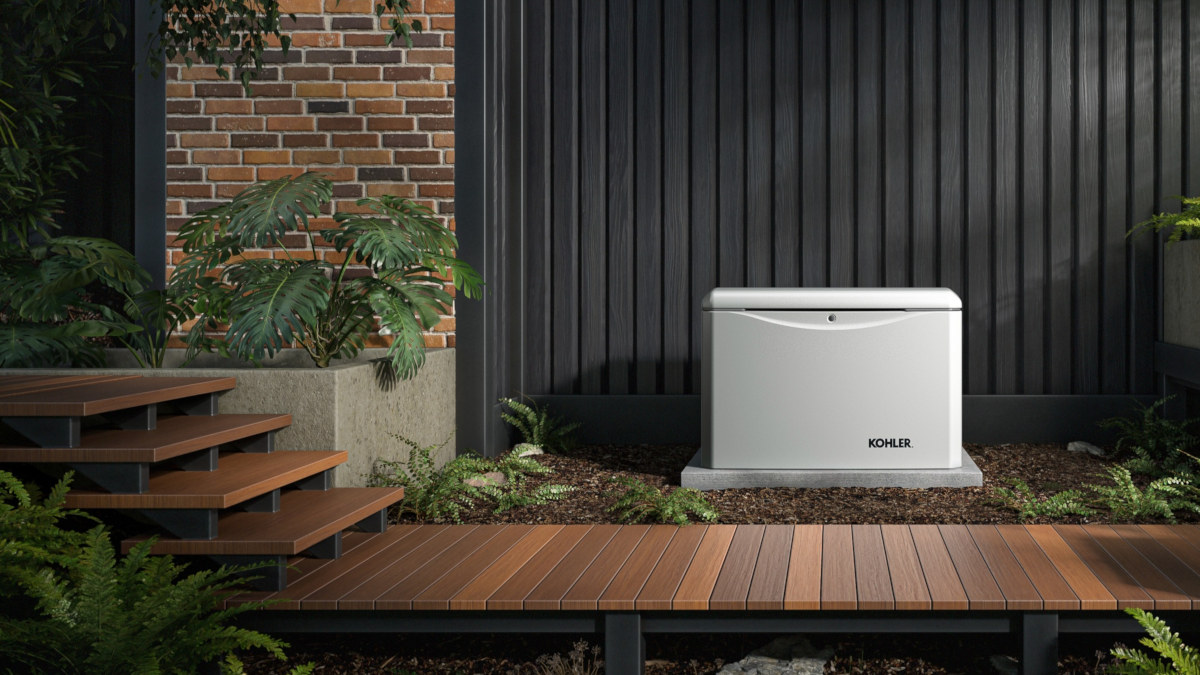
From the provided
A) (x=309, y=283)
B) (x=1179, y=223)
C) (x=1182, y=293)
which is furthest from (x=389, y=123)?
(x=1182, y=293)

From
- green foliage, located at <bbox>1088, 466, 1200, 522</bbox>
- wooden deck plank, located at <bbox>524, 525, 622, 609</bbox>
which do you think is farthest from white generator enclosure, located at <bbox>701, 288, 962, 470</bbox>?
wooden deck plank, located at <bbox>524, 525, 622, 609</bbox>

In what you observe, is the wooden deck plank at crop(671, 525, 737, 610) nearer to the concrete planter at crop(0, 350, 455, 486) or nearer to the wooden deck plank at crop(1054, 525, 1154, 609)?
the wooden deck plank at crop(1054, 525, 1154, 609)

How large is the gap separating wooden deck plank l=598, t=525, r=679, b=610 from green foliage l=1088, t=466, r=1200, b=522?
1.53 meters

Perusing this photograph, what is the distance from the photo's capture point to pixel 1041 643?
2258mm

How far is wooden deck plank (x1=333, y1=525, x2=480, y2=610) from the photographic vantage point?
2.33 metres

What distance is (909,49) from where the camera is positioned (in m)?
4.66

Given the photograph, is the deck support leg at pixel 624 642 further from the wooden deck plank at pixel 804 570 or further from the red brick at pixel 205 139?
the red brick at pixel 205 139

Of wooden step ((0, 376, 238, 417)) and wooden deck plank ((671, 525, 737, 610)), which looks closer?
wooden deck plank ((671, 525, 737, 610))

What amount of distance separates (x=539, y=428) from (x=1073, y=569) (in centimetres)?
256

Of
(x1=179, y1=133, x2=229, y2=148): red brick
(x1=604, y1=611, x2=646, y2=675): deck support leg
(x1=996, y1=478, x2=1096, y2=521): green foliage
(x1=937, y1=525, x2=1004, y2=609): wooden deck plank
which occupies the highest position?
(x1=179, y1=133, x2=229, y2=148): red brick

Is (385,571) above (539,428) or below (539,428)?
below

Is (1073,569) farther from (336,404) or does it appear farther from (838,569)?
(336,404)

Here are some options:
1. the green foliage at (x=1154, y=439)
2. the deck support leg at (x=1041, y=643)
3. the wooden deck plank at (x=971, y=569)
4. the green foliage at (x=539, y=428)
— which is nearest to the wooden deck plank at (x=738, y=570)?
the wooden deck plank at (x=971, y=569)

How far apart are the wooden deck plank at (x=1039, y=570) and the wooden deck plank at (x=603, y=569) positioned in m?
1.07
